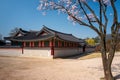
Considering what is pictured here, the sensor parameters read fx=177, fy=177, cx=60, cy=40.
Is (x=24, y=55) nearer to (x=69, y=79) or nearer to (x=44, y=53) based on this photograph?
(x=44, y=53)

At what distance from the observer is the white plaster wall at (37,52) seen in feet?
105

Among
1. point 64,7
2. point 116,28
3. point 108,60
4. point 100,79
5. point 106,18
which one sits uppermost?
point 64,7

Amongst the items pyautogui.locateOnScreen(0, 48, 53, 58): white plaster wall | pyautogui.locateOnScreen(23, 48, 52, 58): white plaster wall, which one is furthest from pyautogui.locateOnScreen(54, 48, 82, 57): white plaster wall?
pyautogui.locateOnScreen(0, 48, 53, 58): white plaster wall

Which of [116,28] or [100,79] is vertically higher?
[116,28]

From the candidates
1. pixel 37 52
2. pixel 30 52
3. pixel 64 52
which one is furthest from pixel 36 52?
pixel 64 52

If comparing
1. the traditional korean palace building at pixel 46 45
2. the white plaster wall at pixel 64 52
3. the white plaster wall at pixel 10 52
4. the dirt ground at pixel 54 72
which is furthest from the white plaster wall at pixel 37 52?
the dirt ground at pixel 54 72

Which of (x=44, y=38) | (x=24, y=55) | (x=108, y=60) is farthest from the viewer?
(x=24, y=55)

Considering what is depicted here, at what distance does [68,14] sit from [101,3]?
239 cm

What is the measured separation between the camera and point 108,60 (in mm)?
10961

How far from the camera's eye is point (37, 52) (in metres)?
33.4

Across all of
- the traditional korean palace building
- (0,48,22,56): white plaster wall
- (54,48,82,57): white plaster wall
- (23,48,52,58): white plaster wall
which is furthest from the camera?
(0,48,22,56): white plaster wall

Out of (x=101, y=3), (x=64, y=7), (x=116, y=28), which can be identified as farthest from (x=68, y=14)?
(x=116, y=28)

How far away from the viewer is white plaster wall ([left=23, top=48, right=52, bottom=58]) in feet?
105

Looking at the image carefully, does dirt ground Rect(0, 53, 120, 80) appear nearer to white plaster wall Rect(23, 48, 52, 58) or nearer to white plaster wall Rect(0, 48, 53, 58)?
white plaster wall Rect(23, 48, 52, 58)
